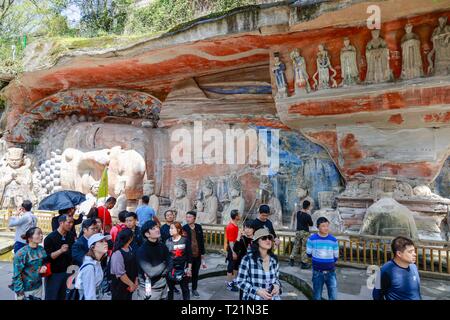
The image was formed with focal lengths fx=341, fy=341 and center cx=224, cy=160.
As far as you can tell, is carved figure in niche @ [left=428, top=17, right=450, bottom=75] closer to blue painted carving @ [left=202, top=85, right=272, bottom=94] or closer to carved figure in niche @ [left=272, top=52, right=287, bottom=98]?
carved figure in niche @ [left=272, top=52, right=287, bottom=98]

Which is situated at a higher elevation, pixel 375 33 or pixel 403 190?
pixel 375 33

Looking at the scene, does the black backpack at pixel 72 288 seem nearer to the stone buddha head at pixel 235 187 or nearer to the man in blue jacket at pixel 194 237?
the man in blue jacket at pixel 194 237

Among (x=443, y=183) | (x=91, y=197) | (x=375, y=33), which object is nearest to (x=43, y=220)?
(x=91, y=197)

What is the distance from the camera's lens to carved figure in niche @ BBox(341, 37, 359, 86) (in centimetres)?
756

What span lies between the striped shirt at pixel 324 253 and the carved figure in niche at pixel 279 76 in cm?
530

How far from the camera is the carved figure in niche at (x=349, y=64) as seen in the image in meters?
7.56

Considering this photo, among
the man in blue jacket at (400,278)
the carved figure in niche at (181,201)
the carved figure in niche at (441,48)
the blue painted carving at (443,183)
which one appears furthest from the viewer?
the blue painted carving at (443,183)

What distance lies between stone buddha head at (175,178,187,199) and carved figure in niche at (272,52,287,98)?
3.97m

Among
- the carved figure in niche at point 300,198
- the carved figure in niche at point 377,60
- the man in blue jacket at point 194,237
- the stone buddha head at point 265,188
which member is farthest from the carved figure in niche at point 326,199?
the man in blue jacket at point 194,237

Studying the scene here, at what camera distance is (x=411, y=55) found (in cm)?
700

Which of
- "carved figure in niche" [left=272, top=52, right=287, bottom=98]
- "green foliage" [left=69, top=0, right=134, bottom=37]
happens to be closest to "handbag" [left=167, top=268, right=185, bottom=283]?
"carved figure in niche" [left=272, top=52, right=287, bottom=98]

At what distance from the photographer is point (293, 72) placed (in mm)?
8227

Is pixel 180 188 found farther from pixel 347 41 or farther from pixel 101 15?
pixel 101 15

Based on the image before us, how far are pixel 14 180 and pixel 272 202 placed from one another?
945 centimetres
